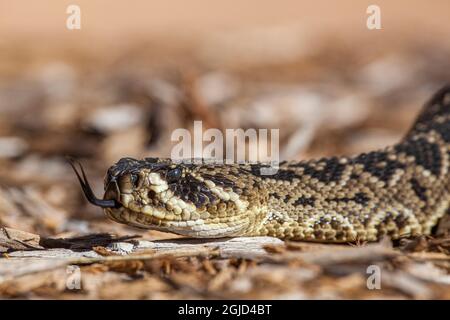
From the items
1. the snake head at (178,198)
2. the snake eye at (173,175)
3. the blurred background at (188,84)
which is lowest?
the snake head at (178,198)

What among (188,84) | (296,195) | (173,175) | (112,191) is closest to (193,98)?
(188,84)

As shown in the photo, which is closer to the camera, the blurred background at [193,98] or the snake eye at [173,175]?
the blurred background at [193,98]

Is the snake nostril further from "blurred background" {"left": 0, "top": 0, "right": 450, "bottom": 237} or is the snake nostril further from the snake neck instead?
the snake neck

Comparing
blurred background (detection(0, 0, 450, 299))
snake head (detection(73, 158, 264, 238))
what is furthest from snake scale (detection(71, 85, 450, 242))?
blurred background (detection(0, 0, 450, 299))

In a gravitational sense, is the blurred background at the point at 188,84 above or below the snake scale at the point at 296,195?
above

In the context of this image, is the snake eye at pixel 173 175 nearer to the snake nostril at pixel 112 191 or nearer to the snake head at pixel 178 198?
the snake head at pixel 178 198

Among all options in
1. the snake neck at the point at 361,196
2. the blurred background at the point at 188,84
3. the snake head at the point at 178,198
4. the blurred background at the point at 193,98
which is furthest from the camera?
the blurred background at the point at 188,84

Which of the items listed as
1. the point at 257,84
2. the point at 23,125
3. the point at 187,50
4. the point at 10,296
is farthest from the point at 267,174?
the point at 187,50

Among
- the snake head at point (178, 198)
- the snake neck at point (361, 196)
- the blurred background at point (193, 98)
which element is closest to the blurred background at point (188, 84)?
the blurred background at point (193, 98)

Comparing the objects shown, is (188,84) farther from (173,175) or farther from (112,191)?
(112,191)
